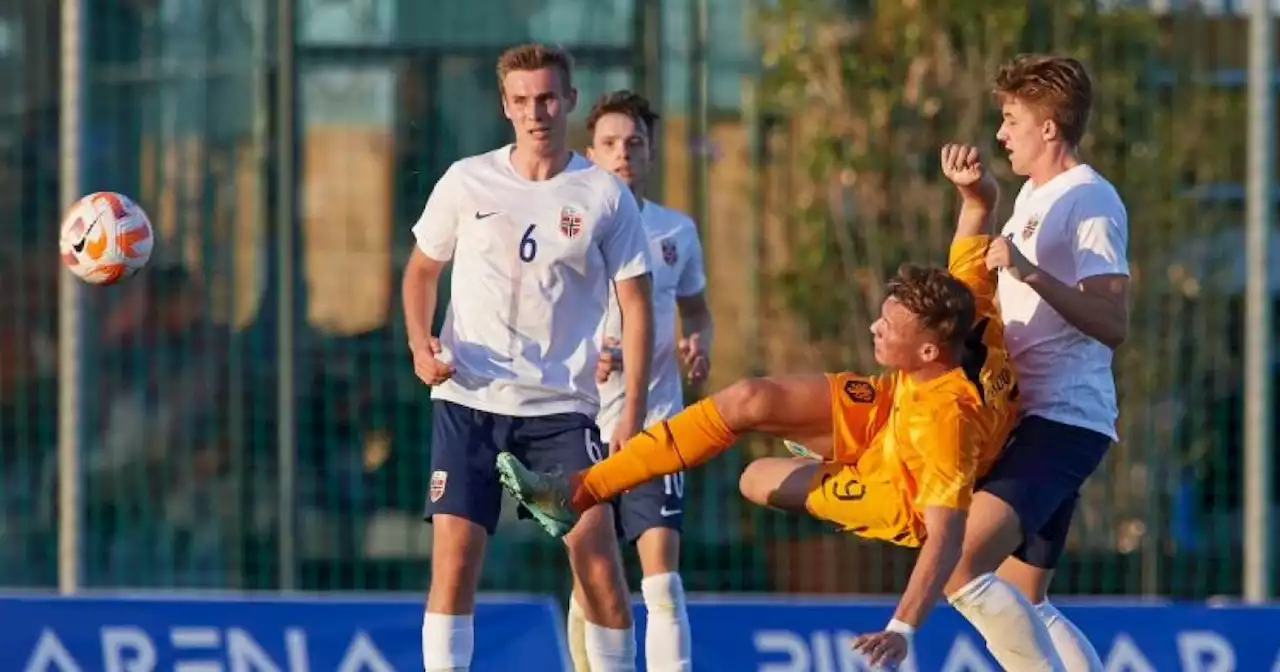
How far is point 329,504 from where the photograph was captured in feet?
34.2

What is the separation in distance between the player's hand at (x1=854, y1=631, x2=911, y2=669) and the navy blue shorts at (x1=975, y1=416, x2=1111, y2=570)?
707mm

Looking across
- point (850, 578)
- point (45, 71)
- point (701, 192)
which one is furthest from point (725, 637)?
point (45, 71)

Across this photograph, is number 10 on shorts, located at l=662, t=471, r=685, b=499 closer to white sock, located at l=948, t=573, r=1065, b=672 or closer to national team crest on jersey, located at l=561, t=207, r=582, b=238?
national team crest on jersey, located at l=561, t=207, r=582, b=238

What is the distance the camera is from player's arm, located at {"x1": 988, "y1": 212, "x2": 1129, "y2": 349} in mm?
6652

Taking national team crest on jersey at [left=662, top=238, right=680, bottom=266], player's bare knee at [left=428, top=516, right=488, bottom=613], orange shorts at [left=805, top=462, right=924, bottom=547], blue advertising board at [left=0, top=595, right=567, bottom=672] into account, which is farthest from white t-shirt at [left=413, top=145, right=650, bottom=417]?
blue advertising board at [left=0, top=595, right=567, bottom=672]

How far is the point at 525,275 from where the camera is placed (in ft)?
24.0

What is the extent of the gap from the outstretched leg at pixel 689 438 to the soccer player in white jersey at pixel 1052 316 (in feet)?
1.69

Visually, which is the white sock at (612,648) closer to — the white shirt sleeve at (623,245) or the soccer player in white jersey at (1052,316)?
the white shirt sleeve at (623,245)

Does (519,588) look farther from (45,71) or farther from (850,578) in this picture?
(45,71)

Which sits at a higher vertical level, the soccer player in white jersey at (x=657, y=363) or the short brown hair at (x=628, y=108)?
the short brown hair at (x=628, y=108)

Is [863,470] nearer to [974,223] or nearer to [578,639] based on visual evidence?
[974,223]

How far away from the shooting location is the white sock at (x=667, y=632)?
26.3ft

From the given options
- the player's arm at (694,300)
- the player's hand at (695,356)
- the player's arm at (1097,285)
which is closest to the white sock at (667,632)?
the player's hand at (695,356)

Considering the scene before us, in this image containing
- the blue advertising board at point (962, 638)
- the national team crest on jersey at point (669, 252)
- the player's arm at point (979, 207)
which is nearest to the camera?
the player's arm at point (979, 207)
